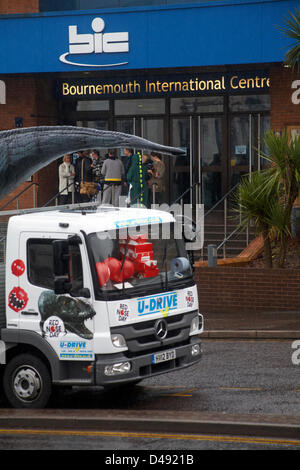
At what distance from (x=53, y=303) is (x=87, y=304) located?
47cm

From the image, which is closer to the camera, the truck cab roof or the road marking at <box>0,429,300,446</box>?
the road marking at <box>0,429,300,446</box>

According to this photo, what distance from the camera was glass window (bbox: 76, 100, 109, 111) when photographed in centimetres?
2733

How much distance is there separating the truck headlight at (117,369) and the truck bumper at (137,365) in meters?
0.01

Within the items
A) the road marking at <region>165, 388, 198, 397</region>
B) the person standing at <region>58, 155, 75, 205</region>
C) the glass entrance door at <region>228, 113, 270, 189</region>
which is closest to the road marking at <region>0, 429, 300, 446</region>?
the road marking at <region>165, 388, 198, 397</region>

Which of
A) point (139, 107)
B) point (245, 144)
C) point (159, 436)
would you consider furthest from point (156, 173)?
point (159, 436)

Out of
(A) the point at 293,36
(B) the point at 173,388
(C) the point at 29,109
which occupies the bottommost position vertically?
(B) the point at 173,388

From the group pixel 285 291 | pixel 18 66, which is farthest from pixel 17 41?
pixel 285 291

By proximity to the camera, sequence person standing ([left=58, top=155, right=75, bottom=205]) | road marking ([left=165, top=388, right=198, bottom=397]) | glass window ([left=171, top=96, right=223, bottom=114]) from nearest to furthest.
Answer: road marking ([left=165, top=388, right=198, bottom=397]) → person standing ([left=58, top=155, right=75, bottom=205]) → glass window ([left=171, top=96, right=223, bottom=114])

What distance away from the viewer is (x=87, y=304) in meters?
10.6

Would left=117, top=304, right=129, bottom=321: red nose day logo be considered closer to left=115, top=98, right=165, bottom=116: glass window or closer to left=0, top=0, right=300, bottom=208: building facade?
left=0, top=0, right=300, bottom=208: building facade

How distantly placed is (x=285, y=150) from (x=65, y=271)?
9.20 metres

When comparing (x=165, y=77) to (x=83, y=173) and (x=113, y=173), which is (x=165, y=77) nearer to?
(x=83, y=173)

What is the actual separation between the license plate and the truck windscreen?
769 mm

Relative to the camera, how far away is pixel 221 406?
36.2 feet
